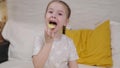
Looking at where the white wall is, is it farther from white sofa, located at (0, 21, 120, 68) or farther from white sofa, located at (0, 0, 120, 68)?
white sofa, located at (0, 21, 120, 68)

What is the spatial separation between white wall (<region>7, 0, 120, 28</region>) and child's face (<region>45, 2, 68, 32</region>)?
0.96 m

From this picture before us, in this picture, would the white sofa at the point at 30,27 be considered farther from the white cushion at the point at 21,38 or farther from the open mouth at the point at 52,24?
the open mouth at the point at 52,24

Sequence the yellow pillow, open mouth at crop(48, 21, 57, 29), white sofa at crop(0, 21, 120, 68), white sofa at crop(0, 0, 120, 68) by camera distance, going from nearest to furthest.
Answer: open mouth at crop(48, 21, 57, 29) → the yellow pillow → white sofa at crop(0, 21, 120, 68) → white sofa at crop(0, 0, 120, 68)

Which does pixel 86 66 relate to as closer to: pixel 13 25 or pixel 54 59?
pixel 54 59

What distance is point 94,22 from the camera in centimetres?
215

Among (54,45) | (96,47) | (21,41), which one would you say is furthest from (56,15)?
(21,41)

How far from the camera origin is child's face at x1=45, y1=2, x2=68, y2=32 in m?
1.17

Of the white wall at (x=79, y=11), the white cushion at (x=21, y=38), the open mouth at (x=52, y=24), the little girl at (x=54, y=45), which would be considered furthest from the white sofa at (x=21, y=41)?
the open mouth at (x=52, y=24)

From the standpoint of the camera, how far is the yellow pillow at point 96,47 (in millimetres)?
1749

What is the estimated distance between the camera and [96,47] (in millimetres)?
1784

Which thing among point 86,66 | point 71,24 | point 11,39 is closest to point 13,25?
point 11,39

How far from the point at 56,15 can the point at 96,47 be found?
71 centimetres

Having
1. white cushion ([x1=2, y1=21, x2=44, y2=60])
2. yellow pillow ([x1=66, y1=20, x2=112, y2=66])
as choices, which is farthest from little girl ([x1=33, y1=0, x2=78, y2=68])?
white cushion ([x1=2, y1=21, x2=44, y2=60])

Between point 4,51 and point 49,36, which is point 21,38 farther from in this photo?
point 49,36
